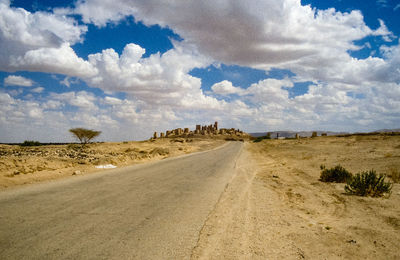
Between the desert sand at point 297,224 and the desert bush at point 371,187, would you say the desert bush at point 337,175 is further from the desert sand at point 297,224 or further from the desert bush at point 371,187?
the desert bush at point 371,187

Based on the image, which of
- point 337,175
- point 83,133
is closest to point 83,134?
point 83,133

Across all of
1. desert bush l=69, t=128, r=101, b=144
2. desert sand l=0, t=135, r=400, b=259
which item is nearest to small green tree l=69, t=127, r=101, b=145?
desert bush l=69, t=128, r=101, b=144

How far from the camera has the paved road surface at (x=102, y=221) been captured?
3.92 meters

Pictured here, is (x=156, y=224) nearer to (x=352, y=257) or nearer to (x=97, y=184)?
(x=352, y=257)

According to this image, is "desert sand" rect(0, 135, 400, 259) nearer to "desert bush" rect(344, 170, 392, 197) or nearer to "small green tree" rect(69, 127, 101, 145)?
"desert bush" rect(344, 170, 392, 197)

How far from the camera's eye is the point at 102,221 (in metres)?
5.25

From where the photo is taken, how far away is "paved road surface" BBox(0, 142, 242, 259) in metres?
3.92

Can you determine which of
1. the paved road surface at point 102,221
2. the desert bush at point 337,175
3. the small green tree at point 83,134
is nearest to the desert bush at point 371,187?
the desert bush at point 337,175

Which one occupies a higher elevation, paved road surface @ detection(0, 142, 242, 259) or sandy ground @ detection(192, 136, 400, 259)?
paved road surface @ detection(0, 142, 242, 259)

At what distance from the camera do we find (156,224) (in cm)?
522

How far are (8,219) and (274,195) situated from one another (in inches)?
308

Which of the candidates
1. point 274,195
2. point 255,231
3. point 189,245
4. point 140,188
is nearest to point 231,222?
point 255,231

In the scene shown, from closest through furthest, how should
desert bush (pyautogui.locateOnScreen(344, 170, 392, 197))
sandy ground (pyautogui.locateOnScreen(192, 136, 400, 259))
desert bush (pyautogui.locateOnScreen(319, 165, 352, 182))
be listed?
sandy ground (pyautogui.locateOnScreen(192, 136, 400, 259)) < desert bush (pyautogui.locateOnScreen(344, 170, 392, 197)) < desert bush (pyautogui.locateOnScreen(319, 165, 352, 182))

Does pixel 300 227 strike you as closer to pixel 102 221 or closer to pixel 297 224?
pixel 297 224
